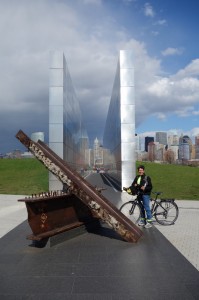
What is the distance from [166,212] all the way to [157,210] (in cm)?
28

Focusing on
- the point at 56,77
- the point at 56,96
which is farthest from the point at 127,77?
the point at 56,96

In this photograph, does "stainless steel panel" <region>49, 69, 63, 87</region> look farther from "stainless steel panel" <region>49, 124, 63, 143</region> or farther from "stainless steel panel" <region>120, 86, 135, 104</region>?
"stainless steel panel" <region>120, 86, 135, 104</region>

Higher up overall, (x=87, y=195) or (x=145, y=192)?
(x=87, y=195)

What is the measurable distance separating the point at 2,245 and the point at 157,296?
403 centimetres

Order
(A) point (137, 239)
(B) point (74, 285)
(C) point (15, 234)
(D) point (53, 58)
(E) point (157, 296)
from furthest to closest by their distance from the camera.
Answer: (D) point (53, 58) < (C) point (15, 234) < (A) point (137, 239) < (B) point (74, 285) < (E) point (157, 296)

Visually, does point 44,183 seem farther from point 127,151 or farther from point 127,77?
point 127,77

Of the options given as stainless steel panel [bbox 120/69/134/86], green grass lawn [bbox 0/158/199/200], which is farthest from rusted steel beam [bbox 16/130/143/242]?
stainless steel panel [bbox 120/69/134/86]

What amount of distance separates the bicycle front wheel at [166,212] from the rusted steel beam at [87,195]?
228 cm

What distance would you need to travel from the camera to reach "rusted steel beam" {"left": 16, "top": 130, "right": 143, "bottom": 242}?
709cm

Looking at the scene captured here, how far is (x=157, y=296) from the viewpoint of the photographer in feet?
14.5

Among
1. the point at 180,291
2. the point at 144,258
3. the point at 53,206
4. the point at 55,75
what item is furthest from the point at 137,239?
the point at 55,75

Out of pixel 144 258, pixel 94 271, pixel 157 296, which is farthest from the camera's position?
Result: pixel 144 258

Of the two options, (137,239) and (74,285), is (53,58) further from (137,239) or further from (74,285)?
(74,285)

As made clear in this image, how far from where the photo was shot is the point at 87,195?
23.7ft
